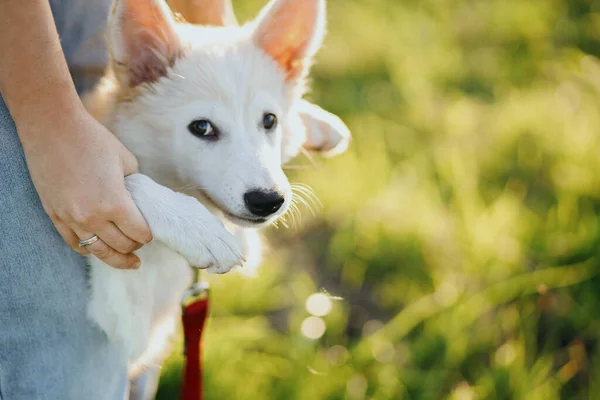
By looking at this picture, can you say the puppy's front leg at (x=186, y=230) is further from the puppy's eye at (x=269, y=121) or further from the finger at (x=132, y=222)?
the puppy's eye at (x=269, y=121)

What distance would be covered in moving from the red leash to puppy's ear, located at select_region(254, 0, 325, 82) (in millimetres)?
625

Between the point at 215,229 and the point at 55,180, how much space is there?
0.30 metres

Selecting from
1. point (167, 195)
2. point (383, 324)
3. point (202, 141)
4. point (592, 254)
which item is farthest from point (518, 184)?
point (167, 195)

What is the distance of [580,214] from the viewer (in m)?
2.61

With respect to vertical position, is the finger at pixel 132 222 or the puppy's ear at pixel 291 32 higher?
the puppy's ear at pixel 291 32

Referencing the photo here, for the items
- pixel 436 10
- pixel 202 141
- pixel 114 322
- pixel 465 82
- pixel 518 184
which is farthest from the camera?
pixel 436 10

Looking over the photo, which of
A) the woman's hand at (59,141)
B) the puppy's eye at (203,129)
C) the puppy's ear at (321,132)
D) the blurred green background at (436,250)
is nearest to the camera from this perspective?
the woman's hand at (59,141)

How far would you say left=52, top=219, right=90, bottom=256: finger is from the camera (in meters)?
1.12

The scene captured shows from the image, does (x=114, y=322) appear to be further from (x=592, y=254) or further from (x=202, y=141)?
(x=592, y=254)

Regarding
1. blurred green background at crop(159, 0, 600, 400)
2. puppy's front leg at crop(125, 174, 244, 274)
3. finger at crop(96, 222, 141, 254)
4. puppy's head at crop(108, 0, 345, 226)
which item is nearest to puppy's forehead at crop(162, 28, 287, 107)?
puppy's head at crop(108, 0, 345, 226)

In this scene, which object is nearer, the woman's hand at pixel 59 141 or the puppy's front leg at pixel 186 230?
the woman's hand at pixel 59 141

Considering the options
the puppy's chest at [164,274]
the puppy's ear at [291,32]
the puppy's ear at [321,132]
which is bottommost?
the puppy's chest at [164,274]

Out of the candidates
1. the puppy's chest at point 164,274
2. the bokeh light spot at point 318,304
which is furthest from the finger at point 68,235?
the bokeh light spot at point 318,304

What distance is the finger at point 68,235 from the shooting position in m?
1.12
